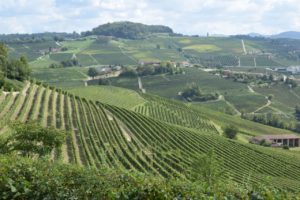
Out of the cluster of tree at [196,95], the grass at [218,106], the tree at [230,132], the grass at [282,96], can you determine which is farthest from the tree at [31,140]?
the grass at [282,96]

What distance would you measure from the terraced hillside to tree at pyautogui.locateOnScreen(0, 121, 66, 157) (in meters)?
8.87

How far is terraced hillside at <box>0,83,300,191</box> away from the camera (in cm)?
5012

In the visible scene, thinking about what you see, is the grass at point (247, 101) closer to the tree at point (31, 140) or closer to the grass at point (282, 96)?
the grass at point (282, 96)

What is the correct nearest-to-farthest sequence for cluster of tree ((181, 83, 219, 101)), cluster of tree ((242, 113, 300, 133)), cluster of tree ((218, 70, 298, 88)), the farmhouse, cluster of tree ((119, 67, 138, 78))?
the farmhouse < cluster of tree ((242, 113, 300, 133)) < cluster of tree ((181, 83, 219, 101)) < cluster of tree ((218, 70, 298, 88)) < cluster of tree ((119, 67, 138, 78))

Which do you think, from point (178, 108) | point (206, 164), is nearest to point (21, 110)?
point (206, 164)

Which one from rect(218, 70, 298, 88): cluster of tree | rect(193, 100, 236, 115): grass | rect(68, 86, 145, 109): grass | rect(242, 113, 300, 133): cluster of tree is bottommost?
rect(242, 113, 300, 133): cluster of tree

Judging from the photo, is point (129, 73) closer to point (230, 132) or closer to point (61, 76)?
point (61, 76)

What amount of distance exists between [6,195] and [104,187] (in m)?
2.84

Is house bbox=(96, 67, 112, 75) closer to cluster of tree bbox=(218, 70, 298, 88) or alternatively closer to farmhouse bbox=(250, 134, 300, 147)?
cluster of tree bbox=(218, 70, 298, 88)

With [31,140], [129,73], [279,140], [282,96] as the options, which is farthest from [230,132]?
[129,73]

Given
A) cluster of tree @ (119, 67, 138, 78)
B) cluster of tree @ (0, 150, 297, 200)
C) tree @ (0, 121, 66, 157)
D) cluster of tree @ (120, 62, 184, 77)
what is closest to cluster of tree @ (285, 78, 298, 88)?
cluster of tree @ (120, 62, 184, 77)

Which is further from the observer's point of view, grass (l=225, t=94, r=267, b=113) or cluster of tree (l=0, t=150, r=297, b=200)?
grass (l=225, t=94, r=267, b=113)

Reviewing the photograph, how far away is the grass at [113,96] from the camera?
10750 cm

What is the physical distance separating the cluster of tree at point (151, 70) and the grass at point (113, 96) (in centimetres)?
5084
